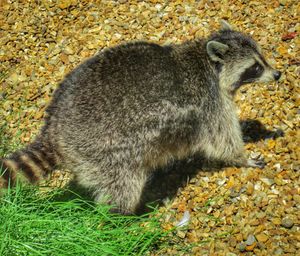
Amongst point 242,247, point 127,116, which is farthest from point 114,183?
point 242,247

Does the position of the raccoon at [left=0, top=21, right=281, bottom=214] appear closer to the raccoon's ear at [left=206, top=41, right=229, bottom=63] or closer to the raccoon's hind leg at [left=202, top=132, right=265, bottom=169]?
the raccoon's ear at [left=206, top=41, right=229, bottom=63]

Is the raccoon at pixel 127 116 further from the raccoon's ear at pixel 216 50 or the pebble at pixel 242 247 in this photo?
the pebble at pixel 242 247

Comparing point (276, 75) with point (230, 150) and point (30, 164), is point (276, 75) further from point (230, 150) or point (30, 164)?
point (30, 164)

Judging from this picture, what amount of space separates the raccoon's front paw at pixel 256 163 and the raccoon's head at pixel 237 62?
2.31ft

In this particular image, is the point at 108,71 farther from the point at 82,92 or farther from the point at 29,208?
the point at 29,208

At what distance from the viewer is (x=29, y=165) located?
402 cm

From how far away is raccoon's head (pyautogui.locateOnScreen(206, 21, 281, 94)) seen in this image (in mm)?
4676

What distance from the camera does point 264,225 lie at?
13.9 feet

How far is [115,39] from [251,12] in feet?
5.47

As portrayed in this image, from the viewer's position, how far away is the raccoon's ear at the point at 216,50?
4523 mm

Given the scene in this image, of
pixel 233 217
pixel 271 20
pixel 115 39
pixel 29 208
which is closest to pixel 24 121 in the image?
pixel 115 39

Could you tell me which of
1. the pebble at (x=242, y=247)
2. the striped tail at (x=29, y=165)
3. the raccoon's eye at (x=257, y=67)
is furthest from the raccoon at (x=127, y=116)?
the pebble at (x=242, y=247)

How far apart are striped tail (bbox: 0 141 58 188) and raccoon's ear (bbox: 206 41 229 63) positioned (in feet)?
5.62

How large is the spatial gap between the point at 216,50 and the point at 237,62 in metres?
0.26
